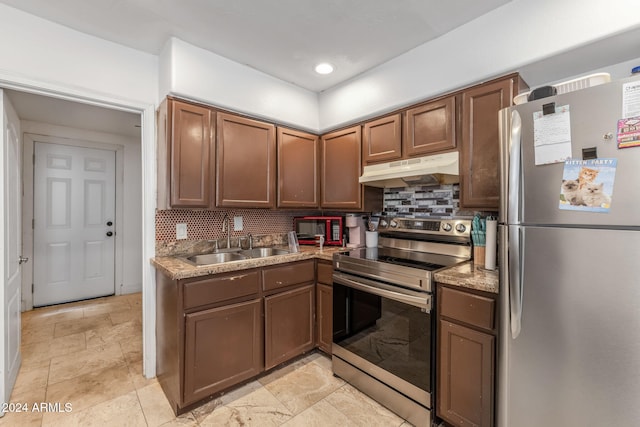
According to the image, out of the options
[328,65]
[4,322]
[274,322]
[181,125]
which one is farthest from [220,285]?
[328,65]

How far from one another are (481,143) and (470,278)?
874 mm

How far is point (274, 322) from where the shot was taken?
2152mm

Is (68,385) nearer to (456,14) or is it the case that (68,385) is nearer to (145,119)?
(145,119)

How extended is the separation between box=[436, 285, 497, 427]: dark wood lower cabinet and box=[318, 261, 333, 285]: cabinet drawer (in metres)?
0.89

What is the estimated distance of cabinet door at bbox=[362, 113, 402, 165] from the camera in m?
2.27

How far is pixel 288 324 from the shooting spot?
2236 millimetres

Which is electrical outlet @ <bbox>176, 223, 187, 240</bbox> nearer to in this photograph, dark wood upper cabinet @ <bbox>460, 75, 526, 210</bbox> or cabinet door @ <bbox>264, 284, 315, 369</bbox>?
cabinet door @ <bbox>264, 284, 315, 369</bbox>

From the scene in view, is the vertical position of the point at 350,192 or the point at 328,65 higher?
the point at 328,65

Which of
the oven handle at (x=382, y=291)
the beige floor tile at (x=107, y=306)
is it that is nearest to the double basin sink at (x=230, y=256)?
the oven handle at (x=382, y=291)

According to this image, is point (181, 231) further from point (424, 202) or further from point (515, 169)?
point (515, 169)

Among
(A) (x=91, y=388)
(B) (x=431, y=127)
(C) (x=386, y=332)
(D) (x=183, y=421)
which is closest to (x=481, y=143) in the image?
(B) (x=431, y=127)

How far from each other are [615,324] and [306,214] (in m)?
2.53

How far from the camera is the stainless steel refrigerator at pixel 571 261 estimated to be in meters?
1.02

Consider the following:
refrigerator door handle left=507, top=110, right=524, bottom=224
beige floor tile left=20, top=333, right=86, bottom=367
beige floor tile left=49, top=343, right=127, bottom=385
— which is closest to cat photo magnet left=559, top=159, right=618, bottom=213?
refrigerator door handle left=507, top=110, right=524, bottom=224
